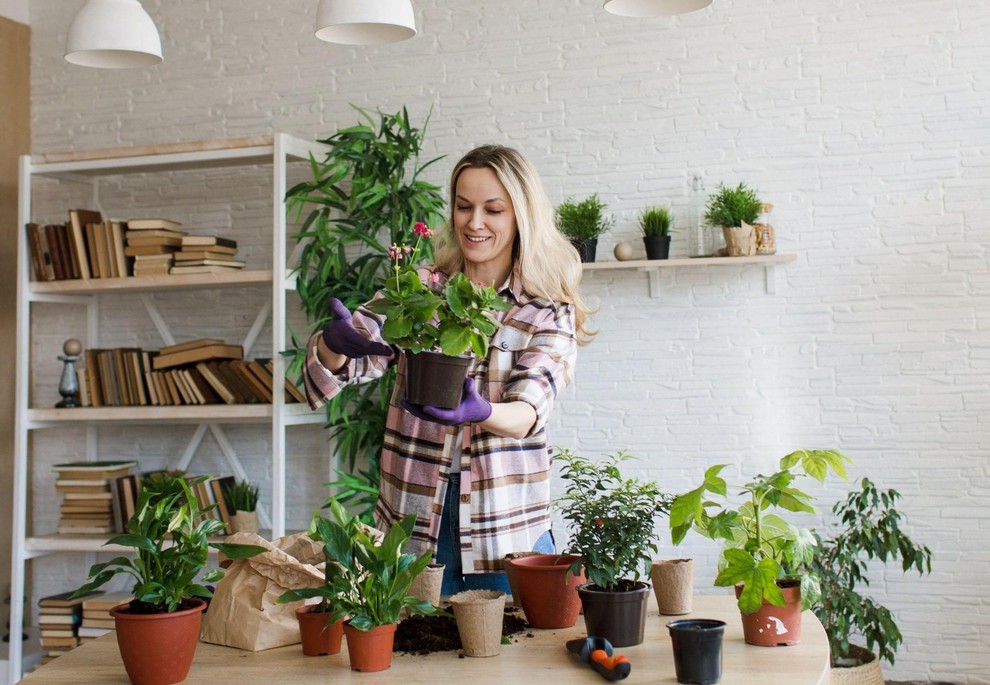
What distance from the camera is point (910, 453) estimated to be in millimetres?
4145

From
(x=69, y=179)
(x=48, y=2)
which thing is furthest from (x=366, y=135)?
(x=48, y=2)

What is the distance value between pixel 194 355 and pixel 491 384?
2.48 m

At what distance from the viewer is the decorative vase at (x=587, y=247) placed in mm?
4266

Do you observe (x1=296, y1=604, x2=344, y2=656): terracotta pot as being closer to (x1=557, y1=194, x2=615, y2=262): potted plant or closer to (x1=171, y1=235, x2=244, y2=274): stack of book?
(x1=557, y1=194, x2=615, y2=262): potted plant

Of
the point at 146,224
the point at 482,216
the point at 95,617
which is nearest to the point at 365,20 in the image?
the point at 482,216

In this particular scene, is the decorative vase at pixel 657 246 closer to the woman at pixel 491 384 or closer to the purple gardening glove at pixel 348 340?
the woman at pixel 491 384

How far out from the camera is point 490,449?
7.32 ft

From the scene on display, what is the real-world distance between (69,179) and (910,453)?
4.05 metres

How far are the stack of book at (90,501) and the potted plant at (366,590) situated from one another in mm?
3217

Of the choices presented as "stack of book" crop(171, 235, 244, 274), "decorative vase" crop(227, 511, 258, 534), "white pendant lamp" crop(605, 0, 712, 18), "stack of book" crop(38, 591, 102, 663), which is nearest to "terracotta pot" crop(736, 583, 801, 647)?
"white pendant lamp" crop(605, 0, 712, 18)

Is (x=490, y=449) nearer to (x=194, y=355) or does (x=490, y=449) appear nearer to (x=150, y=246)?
(x=194, y=355)

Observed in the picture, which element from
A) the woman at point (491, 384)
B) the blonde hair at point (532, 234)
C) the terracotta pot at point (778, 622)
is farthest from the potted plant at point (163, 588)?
the blonde hair at point (532, 234)

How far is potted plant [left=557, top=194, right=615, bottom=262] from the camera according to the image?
168 inches

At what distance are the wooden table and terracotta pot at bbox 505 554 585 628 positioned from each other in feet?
0.10
